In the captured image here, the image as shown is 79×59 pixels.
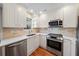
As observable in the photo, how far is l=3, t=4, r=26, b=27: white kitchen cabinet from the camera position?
69.4 inches

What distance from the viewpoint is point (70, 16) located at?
73.2 inches

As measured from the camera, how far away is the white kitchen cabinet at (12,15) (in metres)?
1.76

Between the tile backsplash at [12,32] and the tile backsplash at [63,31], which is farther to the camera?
the tile backsplash at [12,32]

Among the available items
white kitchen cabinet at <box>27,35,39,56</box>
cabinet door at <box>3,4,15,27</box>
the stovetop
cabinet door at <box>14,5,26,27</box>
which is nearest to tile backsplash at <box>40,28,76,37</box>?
the stovetop

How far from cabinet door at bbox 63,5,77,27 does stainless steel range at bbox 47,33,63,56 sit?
34cm

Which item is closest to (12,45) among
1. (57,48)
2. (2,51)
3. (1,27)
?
(2,51)

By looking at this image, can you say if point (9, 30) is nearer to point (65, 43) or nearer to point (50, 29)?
point (50, 29)

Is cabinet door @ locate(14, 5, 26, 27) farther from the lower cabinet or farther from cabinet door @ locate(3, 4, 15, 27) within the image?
the lower cabinet

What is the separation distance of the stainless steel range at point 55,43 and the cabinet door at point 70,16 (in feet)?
1.13

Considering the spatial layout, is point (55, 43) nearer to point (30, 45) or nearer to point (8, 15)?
point (30, 45)

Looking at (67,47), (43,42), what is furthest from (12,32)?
(67,47)

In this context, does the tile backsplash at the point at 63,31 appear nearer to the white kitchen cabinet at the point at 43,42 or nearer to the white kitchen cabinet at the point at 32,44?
the white kitchen cabinet at the point at 43,42

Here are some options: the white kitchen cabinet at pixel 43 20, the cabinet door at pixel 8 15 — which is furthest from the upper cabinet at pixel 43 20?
the cabinet door at pixel 8 15

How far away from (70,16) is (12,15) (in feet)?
4.36
